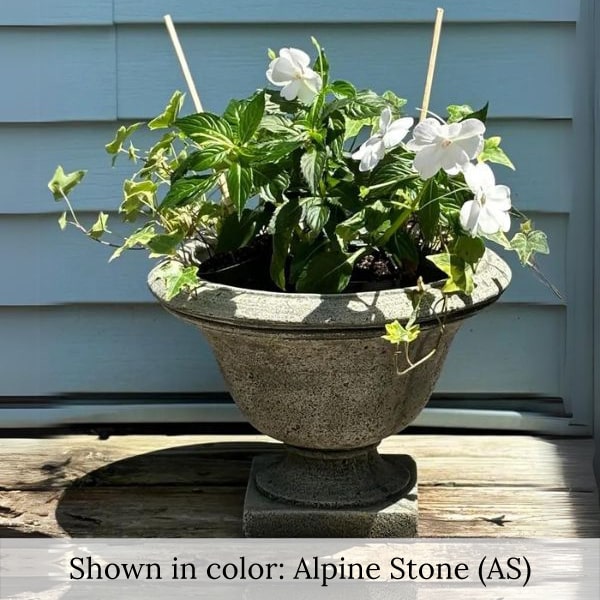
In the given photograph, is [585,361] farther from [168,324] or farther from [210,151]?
[210,151]

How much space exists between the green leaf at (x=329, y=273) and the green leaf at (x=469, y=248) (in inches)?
6.9

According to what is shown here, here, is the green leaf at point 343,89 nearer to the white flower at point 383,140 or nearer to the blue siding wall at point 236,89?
the white flower at point 383,140

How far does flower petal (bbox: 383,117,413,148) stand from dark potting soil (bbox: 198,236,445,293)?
0.29 metres

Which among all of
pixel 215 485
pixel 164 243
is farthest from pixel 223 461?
pixel 164 243

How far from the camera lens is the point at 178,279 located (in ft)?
6.75

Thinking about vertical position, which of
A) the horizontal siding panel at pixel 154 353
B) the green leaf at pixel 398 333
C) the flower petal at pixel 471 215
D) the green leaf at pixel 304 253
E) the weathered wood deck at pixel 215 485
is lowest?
the weathered wood deck at pixel 215 485

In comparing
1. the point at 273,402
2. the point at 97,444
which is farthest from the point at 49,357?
the point at 273,402

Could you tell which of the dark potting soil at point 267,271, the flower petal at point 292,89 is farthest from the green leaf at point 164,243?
the flower petal at point 292,89

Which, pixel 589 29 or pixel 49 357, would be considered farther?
pixel 49 357

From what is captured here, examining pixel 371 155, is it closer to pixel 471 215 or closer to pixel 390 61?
pixel 471 215

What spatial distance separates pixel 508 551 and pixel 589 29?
1156mm

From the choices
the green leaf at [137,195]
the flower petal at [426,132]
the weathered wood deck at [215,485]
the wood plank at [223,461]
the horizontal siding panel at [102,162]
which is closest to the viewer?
the flower petal at [426,132]

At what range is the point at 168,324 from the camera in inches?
110

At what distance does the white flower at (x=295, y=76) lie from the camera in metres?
2.10
